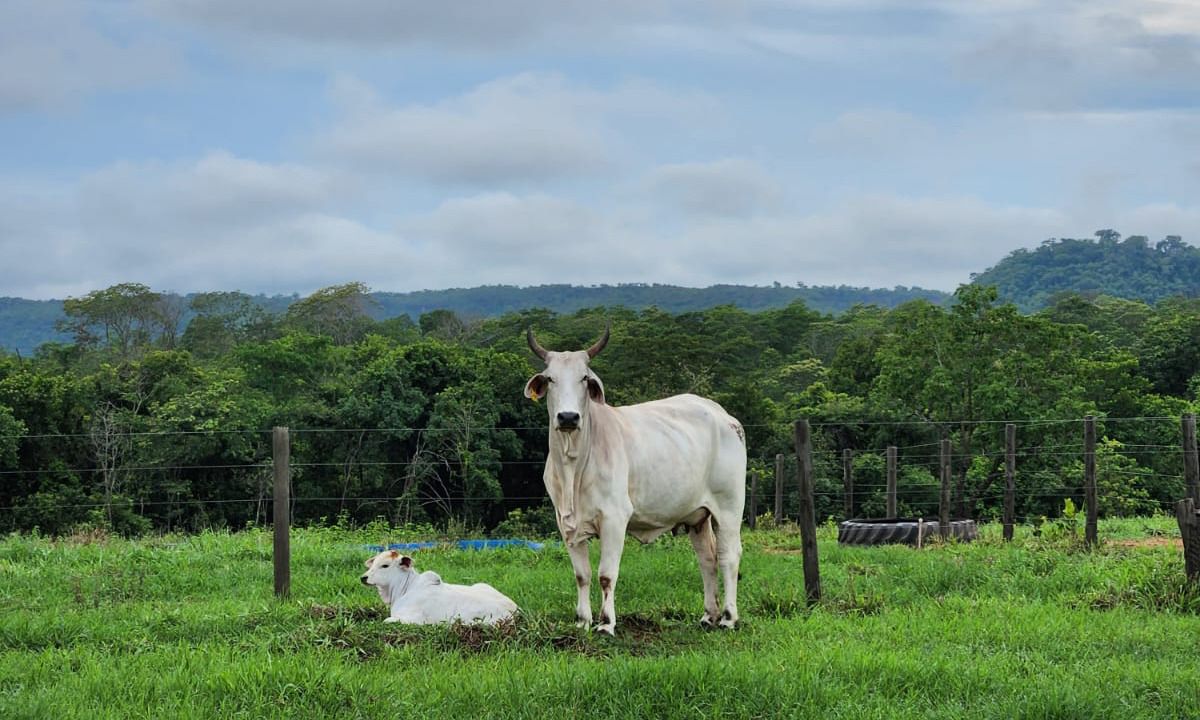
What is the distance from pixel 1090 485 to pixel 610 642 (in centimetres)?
832

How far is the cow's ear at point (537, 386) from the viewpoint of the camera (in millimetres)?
8781

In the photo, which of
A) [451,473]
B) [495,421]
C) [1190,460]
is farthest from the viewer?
[495,421]

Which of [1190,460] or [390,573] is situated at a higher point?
[1190,460]

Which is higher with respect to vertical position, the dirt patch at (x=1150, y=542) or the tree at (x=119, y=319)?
the tree at (x=119, y=319)

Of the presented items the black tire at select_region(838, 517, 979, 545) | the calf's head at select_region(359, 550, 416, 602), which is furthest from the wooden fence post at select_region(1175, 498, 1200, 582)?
the black tire at select_region(838, 517, 979, 545)

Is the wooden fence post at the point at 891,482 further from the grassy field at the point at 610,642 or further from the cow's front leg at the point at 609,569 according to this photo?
the cow's front leg at the point at 609,569

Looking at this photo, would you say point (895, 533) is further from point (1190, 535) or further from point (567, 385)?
point (567, 385)

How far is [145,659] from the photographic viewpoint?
746 centimetres

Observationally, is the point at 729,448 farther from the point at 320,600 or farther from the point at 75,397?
the point at 75,397

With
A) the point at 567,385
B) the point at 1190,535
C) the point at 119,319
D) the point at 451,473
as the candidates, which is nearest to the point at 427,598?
the point at 567,385

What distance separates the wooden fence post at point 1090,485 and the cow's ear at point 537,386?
25.6 feet

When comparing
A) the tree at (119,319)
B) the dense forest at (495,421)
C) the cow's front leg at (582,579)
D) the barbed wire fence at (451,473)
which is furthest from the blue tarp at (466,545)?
the tree at (119,319)

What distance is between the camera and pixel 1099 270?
169 m

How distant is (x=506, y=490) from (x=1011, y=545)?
27.7 meters
